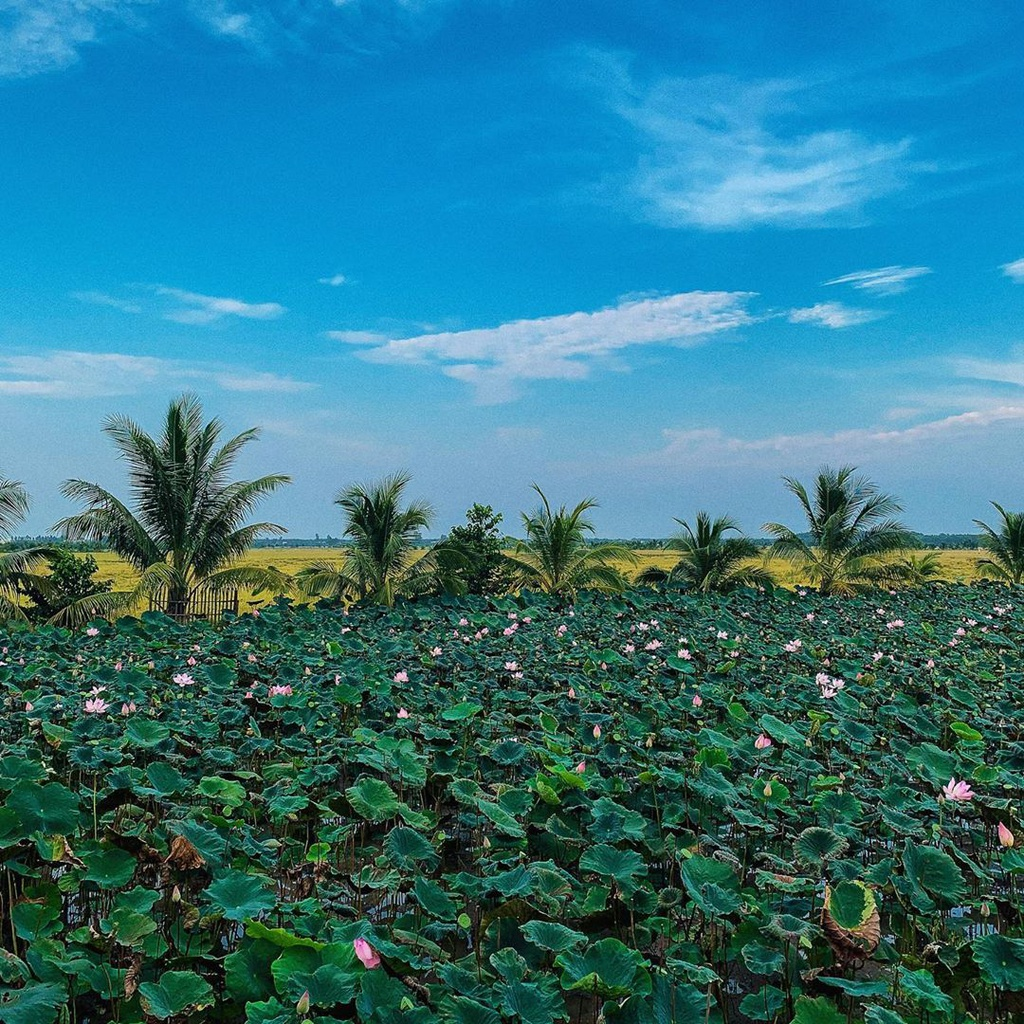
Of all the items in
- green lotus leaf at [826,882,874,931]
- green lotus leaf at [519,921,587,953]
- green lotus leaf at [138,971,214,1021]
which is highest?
green lotus leaf at [826,882,874,931]

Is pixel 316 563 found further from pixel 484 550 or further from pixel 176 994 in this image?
pixel 176 994

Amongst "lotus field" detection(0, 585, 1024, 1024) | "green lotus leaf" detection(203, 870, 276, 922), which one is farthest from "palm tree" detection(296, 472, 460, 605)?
"green lotus leaf" detection(203, 870, 276, 922)

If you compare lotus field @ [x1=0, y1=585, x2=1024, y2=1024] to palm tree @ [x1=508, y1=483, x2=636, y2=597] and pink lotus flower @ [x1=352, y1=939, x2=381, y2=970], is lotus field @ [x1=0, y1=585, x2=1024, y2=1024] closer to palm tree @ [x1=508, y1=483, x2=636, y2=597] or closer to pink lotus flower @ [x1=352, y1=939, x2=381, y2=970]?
pink lotus flower @ [x1=352, y1=939, x2=381, y2=970]

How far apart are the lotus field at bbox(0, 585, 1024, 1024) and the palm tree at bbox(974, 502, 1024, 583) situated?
56.3ft

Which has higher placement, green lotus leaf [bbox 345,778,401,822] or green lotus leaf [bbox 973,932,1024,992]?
green lotus leaf [bbox 345,778,401,822]

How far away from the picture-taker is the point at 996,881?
373 centimetres

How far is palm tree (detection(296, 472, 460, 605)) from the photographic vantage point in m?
16.5

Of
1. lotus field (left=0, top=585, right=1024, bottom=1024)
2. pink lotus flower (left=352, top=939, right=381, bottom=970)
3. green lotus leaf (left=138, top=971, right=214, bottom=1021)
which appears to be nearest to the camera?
pink lotus flower (left=352, top=939, right=381, bottom=970)

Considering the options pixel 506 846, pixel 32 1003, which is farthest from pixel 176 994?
pixel 506 846

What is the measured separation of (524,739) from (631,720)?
0.65 metres

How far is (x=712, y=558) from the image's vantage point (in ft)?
63.2

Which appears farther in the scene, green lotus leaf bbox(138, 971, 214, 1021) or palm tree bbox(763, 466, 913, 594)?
palm tree bbox(763, 466, 913, 594)

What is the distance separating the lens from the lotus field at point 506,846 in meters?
2.31

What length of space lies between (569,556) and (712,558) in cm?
364
